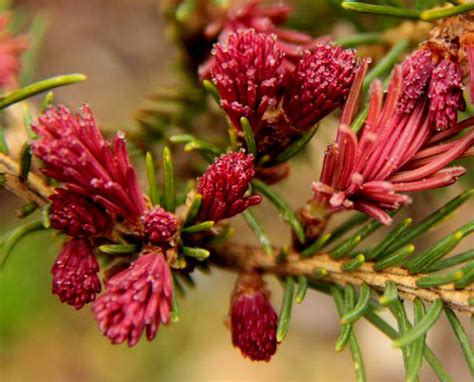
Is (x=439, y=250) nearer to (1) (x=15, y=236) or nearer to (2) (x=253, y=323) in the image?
(2) (x=253, y=323)

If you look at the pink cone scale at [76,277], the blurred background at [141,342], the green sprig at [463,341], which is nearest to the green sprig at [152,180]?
the pink cone scale at [76,277]

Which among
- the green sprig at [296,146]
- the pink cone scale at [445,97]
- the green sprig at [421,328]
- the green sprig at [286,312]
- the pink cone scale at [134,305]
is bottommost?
the green sprig at [286,312]

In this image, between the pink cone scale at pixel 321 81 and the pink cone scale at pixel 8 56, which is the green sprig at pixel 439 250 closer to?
the pink cone scale at pixel 321 81

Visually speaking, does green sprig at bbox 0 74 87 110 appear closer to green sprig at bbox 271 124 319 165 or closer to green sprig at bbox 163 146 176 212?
green sprig at bbox 163 146 176 212

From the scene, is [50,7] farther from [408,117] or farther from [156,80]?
[408,117]

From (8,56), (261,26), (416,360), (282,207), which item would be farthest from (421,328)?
(8,56)

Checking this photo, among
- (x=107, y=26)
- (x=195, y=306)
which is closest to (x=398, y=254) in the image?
(x=195, y=306)
